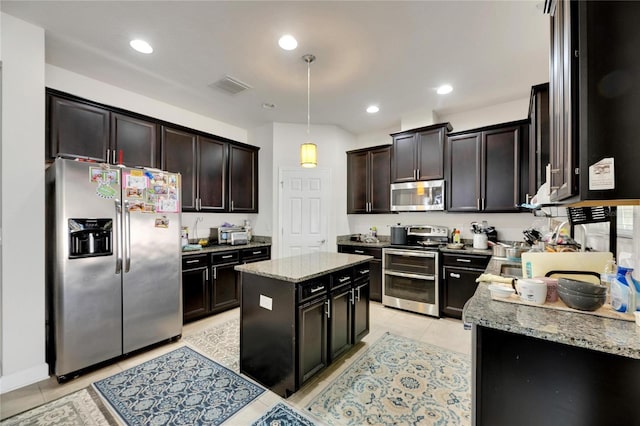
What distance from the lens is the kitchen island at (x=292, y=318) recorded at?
78.2 inches

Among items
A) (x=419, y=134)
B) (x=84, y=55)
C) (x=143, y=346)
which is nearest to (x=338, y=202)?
(x=419, y=134)

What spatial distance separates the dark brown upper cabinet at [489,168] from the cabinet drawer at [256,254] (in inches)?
114

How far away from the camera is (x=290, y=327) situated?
1985 mm

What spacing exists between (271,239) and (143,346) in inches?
88.7

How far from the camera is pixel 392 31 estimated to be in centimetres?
229

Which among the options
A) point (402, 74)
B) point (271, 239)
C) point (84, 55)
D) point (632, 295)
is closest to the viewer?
point (632, 295)

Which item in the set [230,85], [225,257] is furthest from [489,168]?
[225,257]

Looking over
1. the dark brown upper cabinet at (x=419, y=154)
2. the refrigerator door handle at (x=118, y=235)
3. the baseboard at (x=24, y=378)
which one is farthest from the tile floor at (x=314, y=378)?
the dark brown upper cabinet at (x=419, y=154)

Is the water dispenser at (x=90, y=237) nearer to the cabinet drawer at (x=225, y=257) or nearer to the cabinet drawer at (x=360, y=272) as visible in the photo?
the cabinet drawer at (x=225, y=257)

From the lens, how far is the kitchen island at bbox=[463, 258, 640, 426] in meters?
0.98

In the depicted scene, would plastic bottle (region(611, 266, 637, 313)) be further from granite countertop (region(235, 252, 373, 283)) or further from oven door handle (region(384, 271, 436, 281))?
oven door handle (region(384, 271, 436, 281))

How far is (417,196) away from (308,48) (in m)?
2.59

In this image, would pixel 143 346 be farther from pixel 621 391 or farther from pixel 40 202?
pixel 621 391

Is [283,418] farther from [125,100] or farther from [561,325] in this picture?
[125,100]
